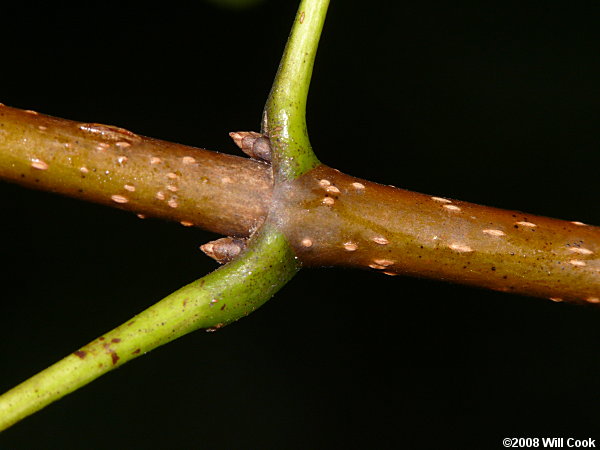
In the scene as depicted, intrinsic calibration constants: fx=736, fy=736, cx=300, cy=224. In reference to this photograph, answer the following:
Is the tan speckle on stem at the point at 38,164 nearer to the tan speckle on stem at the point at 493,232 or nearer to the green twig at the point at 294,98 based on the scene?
the green twig at the point at 294,98

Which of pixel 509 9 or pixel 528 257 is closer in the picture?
pixel 528 257

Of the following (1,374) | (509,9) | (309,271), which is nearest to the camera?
(509,9)

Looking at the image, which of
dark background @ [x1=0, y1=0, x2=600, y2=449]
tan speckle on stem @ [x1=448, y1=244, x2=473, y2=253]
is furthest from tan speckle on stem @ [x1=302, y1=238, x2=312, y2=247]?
dark background @ [x1=0, y1=0, x2=600, y2=449]

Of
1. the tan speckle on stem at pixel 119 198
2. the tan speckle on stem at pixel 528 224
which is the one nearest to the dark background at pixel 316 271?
the tan speckle on stem at pixel 528 224

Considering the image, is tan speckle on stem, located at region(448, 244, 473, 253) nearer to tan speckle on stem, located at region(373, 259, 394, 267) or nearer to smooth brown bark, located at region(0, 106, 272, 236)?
tan speckle on stem, located at region(373, 259, 394, 267)

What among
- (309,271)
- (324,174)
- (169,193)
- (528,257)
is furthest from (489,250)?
(309,271)

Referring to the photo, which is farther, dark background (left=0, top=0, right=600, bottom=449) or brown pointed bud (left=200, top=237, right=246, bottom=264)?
dark background (left=0, top=0, right=600, bottom=449)

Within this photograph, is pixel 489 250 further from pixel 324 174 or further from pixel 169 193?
pixel 169 193
